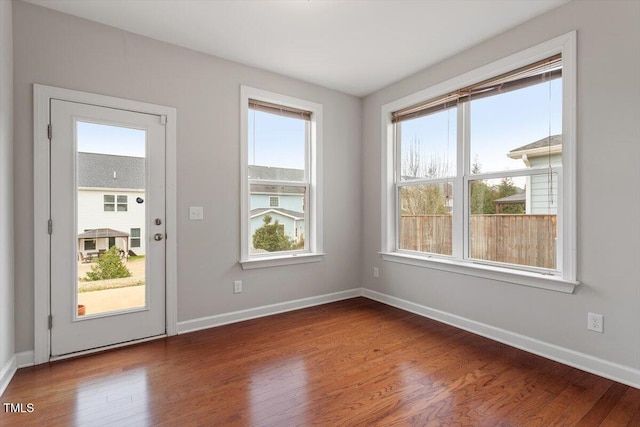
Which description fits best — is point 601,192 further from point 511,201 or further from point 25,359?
point 25,359

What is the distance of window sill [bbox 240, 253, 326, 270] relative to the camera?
10.9 feet

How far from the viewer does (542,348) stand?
249 cm

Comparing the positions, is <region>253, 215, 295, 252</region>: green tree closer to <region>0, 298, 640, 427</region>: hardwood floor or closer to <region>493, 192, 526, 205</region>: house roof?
<region>0, 298, 640, 427</region>: hardwood floor

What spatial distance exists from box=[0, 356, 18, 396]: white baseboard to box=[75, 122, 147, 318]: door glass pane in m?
0.46

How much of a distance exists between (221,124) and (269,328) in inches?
81.5


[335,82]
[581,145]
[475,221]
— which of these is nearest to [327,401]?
[475,221]

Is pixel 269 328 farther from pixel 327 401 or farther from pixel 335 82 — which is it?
pixel 335 82

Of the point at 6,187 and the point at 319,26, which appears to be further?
the point at 319,26

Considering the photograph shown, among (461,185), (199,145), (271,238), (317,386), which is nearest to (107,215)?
(199,145)

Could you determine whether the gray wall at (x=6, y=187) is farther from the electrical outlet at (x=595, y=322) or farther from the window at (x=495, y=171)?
the electrical outlet at (x=595, y=322)

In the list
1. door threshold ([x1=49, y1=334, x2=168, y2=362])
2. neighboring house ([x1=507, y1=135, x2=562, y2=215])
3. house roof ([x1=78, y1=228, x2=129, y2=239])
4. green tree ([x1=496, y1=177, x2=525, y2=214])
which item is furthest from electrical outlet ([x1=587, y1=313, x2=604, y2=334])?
house roof ([x1=78, y1=228, x2=129, y2=239])

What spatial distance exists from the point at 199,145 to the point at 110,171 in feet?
2.55

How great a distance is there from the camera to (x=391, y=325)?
10.4ft

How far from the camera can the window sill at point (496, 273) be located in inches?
94.0
